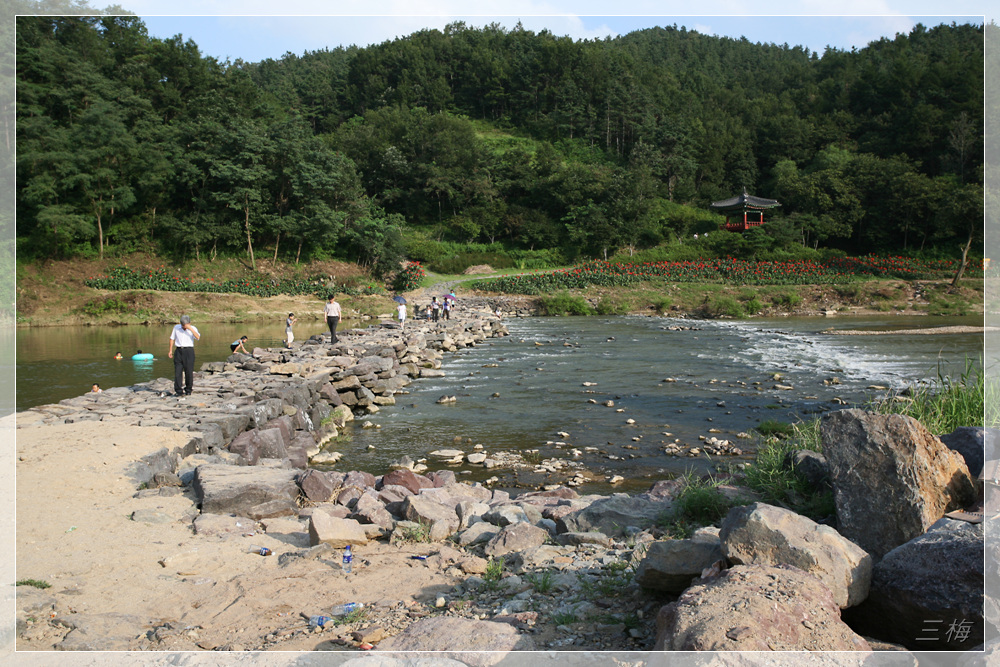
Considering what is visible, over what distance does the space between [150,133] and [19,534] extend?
37.7 metres

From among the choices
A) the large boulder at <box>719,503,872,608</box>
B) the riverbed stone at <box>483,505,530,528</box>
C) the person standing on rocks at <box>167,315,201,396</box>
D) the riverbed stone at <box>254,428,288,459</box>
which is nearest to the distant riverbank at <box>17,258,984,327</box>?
the person standing on rocks at <box>167,315,201,396</box>

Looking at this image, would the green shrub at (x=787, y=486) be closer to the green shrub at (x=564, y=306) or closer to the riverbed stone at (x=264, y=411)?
the riverbed stone at (x=264, y=411)

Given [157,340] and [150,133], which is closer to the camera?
[157,340]

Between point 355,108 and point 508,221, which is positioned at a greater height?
point 355,108

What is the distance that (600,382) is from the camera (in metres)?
13.5

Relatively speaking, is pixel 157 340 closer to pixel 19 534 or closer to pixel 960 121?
pixel 19 534

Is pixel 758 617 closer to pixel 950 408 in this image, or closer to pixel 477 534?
pixel 477 534

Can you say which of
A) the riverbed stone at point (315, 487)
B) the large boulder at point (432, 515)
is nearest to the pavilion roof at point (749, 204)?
the riverbed stone at point (315, 487)

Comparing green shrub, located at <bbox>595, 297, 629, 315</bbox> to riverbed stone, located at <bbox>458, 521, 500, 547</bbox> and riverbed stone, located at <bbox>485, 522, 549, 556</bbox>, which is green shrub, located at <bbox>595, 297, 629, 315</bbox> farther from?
riverbed stone, located at <bbox>485, 522, 549, 556</bbox>

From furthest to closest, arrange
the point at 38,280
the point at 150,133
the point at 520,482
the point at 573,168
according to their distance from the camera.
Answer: the point at 573,168 < the point at 150,133 < the point at 38,280 < the point at 520,482

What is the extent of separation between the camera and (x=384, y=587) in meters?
4.02

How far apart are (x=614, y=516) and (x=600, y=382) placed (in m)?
8.61

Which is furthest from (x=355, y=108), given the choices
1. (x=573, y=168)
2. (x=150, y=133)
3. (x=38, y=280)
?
(x=38, y=280)

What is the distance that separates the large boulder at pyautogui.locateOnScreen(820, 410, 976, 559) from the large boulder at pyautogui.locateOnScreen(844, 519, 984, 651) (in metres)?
0.35
